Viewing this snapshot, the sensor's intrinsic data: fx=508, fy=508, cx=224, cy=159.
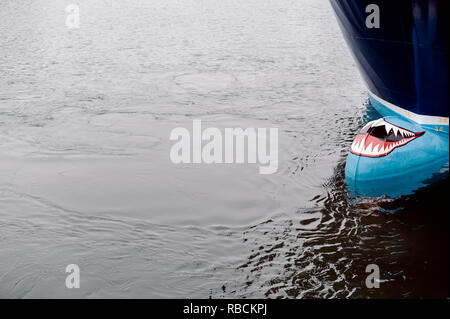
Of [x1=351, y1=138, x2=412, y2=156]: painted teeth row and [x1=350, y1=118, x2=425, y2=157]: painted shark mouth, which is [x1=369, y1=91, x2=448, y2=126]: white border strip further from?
[x1=351, y1=138, x2=412, y2=156]: painted teeth row

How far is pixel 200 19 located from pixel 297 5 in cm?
439

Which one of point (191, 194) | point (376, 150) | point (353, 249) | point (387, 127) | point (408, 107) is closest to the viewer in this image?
point (353, 249)

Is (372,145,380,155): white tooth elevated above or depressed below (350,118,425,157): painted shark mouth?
below

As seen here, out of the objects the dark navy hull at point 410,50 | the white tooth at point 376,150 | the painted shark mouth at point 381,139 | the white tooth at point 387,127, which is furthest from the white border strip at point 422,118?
the white tooth at point 376,150

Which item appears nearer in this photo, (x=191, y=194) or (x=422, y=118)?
(x=422, y=118)

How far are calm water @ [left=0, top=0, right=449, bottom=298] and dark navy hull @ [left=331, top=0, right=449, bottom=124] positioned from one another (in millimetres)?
963

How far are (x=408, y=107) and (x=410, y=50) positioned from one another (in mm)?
720

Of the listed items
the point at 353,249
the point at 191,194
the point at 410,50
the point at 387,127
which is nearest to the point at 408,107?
the point at 387,127

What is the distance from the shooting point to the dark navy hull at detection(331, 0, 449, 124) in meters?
5.15

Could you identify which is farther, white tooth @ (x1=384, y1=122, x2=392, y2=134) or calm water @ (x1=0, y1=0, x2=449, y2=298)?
white tooth @ (x1=384, y1=122, x2=392, y2=134)

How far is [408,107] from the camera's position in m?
5.93

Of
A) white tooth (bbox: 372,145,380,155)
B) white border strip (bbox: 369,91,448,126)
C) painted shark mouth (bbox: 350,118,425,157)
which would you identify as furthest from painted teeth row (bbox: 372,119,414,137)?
white border strip (bbox: 369,91,448,126)

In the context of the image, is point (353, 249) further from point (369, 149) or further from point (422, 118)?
point (422, 118)

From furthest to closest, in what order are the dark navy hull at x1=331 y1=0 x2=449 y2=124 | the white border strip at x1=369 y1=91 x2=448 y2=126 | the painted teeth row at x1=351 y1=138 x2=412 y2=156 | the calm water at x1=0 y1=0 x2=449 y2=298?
the white border strip at x1=369 y1=91 x2=448 y2=126 → the painted teeth row at x1=351 y1=138 x2=412 y2=156 → the dark navy hull at x1=331 y1=0 x2=449 y2=124 → the calm water at x1=0 y1=0 x2=449 y2=298
